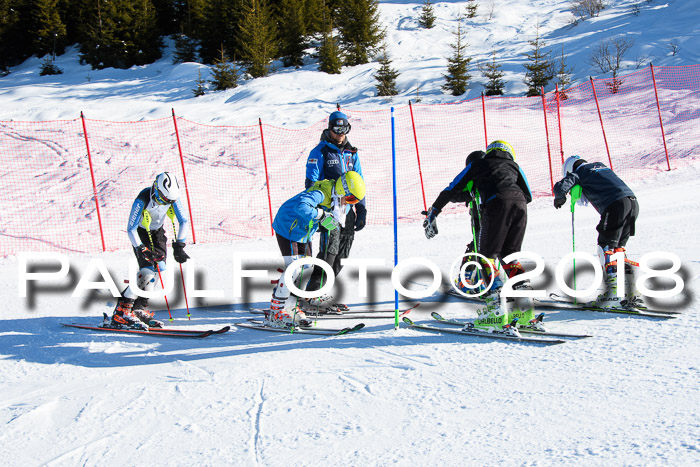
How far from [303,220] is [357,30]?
A: 79.5ft

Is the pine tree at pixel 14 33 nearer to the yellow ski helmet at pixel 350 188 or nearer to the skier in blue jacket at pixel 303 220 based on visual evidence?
the skier in blue jacket at pixel 303 220

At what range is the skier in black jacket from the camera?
481 cm

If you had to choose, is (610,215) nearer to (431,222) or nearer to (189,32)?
(431,222)

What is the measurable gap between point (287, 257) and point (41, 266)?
Answer: 5378 mm

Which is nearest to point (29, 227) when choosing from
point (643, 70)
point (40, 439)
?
point (40, 439)

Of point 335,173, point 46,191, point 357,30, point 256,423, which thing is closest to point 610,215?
point 335,173

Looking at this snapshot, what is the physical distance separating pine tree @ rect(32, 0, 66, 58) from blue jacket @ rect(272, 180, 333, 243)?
34343 millimetres

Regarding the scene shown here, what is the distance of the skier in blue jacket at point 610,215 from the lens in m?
5.33

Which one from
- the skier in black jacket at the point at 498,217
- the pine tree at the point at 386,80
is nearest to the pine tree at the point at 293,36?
A: the pine tree at the point at 386,80

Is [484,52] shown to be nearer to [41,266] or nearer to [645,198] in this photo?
[645,198]

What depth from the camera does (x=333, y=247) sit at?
5805 millimetres

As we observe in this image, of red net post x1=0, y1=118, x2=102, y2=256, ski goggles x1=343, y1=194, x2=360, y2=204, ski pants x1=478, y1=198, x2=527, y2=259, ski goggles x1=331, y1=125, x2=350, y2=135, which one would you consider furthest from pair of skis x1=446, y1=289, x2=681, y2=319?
red net post x1=0, y1=118, x2=102, y2=256

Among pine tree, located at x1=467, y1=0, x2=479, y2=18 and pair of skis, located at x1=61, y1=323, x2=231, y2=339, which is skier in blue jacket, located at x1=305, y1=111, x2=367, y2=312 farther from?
pine tree, located at x1=467, y1=0, x2=479, y2=18

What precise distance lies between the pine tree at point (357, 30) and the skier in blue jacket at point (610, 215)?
2325 centimetres
